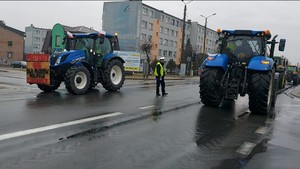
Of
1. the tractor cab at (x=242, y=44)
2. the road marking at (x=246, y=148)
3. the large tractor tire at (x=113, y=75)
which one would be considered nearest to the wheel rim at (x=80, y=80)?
the large tractor tire at (x=113, y=75)

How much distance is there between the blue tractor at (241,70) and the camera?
1026 cm

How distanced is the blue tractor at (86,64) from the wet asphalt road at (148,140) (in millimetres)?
3497

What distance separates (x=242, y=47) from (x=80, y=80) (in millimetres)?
6235

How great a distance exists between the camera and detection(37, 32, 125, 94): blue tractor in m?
13.2

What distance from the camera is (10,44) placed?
2854 inches

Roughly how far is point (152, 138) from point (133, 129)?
77cm

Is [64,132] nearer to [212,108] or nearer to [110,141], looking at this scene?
[110,141]

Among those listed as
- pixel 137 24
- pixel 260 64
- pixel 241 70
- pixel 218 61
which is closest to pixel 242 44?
pixel 241 70

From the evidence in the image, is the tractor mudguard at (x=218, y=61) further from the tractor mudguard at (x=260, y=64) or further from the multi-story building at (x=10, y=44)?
the multi-story building at (x=10, y=44)

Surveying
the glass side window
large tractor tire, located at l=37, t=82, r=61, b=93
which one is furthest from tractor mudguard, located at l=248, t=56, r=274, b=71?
large tractor tire, located at l=37, t=82, r=61, b=93

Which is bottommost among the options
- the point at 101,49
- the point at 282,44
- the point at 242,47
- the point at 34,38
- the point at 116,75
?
the point at 116,75

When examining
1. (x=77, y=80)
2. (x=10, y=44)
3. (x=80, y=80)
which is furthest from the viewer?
(x=10, y=44)

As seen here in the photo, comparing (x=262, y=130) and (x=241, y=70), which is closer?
(x=262, y=130)

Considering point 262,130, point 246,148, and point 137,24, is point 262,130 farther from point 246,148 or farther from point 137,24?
point 137,24
